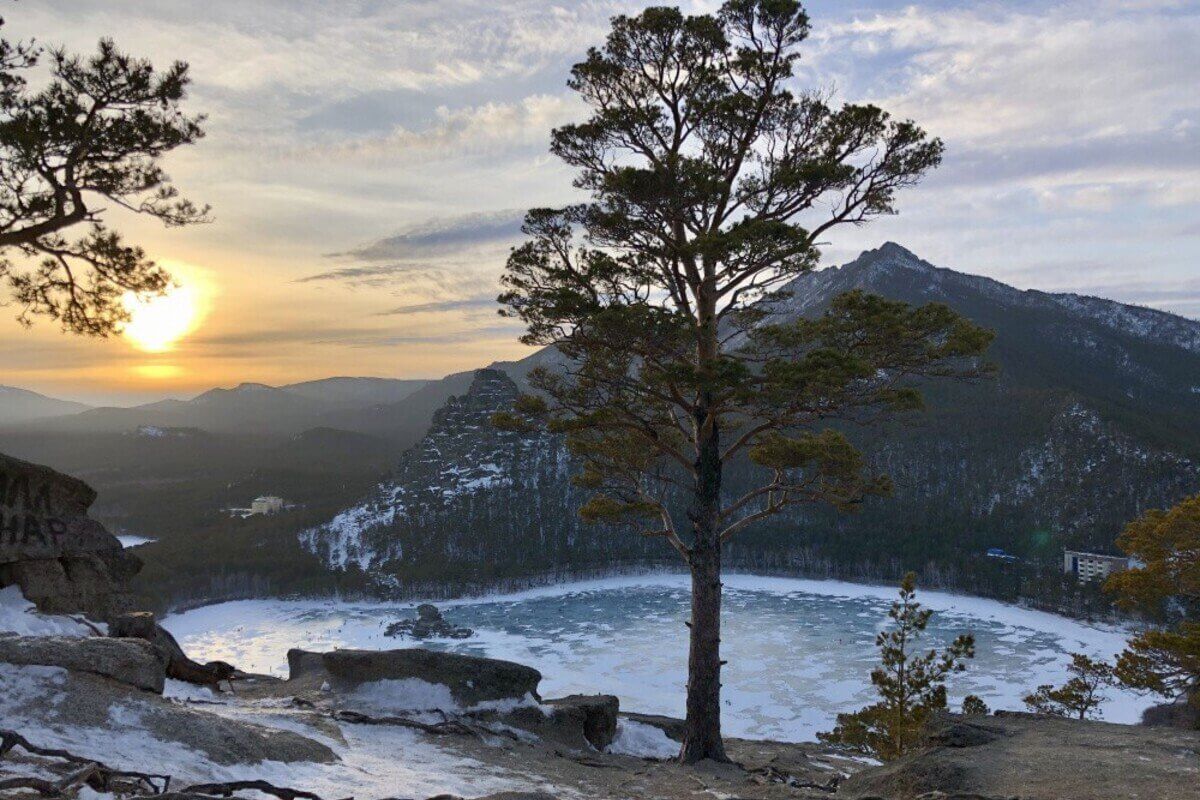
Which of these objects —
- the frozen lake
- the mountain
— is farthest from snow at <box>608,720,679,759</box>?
the mountain

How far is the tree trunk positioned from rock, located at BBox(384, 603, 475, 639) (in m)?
67.0

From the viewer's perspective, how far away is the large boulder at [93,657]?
320 inches

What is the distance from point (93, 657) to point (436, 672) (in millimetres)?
5521

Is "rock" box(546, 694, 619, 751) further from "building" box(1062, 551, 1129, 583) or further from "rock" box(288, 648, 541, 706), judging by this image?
"building" box(1062, 551, 1129, 583)

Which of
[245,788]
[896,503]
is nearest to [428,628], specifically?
[245,788]

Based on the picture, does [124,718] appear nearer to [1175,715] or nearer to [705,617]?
[705,617]

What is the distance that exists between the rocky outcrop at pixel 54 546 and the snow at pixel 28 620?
0.80ft

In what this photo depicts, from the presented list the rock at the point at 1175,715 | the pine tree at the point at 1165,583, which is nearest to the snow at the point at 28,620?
the pine tree at the point at 1165,583

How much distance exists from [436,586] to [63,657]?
106498mm

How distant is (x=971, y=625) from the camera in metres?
82.9

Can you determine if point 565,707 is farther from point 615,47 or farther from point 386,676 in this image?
point 615,47

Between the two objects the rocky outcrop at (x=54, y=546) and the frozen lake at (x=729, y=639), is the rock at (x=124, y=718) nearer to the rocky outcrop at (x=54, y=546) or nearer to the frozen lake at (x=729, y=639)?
the rocky outcrop at (x=54, y=546)

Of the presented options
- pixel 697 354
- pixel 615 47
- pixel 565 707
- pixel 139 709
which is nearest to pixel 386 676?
pixel 565 707

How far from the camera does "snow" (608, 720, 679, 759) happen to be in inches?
569
